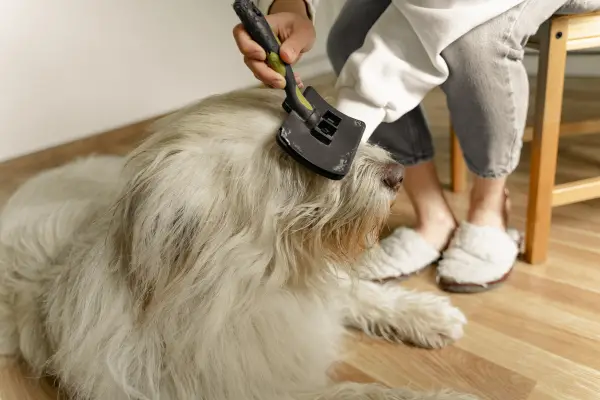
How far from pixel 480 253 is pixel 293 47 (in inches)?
27.5

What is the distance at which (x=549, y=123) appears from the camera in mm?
1272

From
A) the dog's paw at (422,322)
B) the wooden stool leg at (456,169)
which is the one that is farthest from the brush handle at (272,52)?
the wooden stool leg at (456,169)

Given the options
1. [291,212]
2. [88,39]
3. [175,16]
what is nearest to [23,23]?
[88,39]

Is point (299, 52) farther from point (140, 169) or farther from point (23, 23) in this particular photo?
point (23, 23)

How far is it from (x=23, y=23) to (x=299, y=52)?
1.69 meters

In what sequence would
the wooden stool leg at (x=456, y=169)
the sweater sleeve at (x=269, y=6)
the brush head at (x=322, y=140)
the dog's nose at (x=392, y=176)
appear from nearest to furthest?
1. the brush head at (x=322, y=140)
2. the dog's nose at (x=392, y=176)
3. the sweater sleeve at (x=269, y=6)
4. the wooden stool leg at (x=456, y=169)

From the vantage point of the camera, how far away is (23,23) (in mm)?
2201

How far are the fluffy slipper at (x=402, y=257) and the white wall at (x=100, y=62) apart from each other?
1612 mm

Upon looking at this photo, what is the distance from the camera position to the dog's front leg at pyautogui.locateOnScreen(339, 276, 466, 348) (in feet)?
3.89

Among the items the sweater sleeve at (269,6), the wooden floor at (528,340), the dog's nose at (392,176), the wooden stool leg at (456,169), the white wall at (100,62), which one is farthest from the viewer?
the white wall at (100,62)

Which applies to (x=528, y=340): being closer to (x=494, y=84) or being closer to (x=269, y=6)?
(x=494, y=84)

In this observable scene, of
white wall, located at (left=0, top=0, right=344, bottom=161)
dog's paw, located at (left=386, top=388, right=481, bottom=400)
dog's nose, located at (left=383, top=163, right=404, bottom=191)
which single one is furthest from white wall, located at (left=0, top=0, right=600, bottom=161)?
dog's paw, located at (left=386, top=388, right=481, bottom=400)

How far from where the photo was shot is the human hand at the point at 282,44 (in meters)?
0.88

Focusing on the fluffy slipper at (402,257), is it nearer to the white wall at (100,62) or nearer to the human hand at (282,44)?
the human hand at (282,44)
